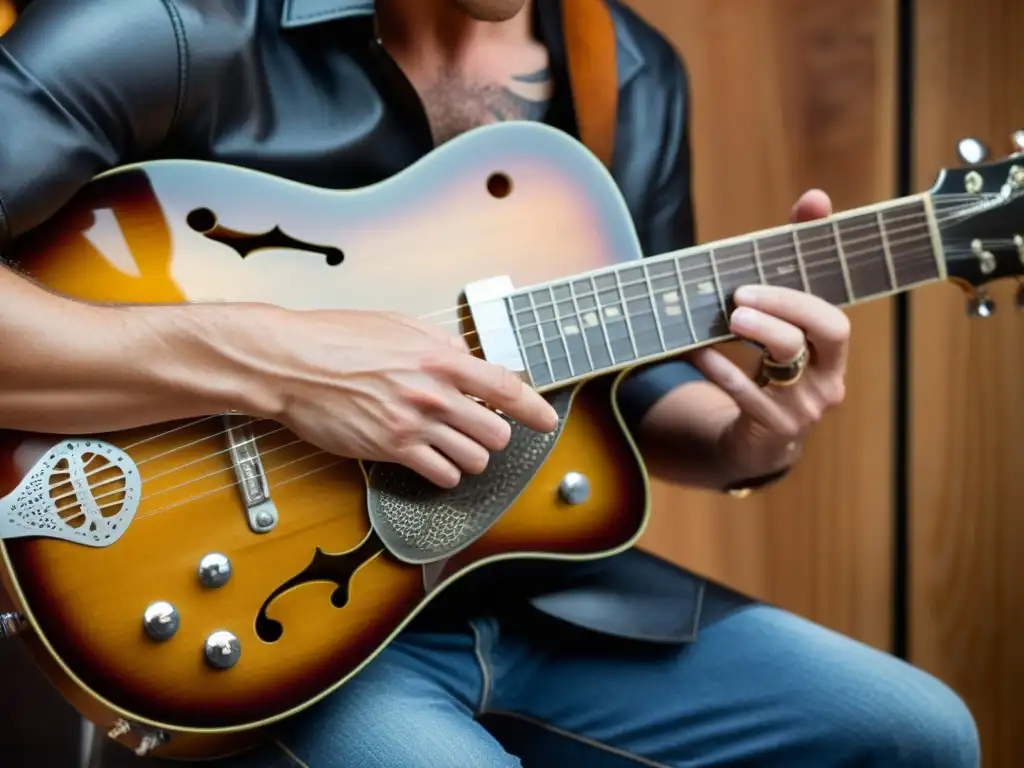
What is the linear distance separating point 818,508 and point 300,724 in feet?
3.68

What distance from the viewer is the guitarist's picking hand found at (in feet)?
2.27

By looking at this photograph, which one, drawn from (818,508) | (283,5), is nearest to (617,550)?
(283,5)

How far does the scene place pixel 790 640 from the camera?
2.96 feet

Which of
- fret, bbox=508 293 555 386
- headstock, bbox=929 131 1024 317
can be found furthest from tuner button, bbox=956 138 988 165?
fret, bbox=508 293 555 386

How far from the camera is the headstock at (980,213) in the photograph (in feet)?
2.85

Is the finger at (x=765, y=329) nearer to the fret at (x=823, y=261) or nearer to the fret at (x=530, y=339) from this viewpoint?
the fret at (x=823, y=261)

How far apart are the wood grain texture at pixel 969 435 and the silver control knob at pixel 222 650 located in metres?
1.25

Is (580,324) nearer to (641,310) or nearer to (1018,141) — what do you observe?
(641,310)

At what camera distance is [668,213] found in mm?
1033

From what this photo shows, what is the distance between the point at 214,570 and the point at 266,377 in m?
0.14

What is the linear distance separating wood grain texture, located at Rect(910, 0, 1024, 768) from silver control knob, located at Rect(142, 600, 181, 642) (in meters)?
1.28

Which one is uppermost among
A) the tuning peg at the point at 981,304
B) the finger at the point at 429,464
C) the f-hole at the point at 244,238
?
the f-hole at the point at 244,238

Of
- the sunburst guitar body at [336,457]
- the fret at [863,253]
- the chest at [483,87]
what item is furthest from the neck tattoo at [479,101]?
the fret at [863,253]

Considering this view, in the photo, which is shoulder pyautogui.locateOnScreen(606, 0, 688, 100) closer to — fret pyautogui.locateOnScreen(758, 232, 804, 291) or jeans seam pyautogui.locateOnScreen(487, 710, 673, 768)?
fret pyautogui.locateOnScreen(758, 232, 804, 291)
